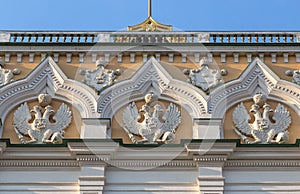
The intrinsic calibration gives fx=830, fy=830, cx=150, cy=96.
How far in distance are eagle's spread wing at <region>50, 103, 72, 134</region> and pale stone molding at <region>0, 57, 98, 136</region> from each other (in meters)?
0.18

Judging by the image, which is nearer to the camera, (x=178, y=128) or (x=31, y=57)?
(x=178, y=128)

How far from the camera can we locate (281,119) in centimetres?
1536

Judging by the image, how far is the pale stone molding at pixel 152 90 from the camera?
15.5 meters

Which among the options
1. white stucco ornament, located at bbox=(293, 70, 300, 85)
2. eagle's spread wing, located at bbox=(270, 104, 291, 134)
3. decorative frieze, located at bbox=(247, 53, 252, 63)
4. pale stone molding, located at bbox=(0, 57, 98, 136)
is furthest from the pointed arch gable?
white stucco ornament, located at bbox=(293, 70, 300, 85)

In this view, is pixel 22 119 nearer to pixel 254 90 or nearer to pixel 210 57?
pixel 210 57

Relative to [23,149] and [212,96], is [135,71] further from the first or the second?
[23,149]

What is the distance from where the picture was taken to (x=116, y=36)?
16.7 metres

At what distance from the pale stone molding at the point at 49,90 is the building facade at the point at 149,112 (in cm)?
2

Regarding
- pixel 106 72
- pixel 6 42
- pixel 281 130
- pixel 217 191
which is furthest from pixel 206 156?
pixel 6 42

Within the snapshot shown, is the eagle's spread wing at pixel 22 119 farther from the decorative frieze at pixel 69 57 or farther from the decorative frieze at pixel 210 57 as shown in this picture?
the decorative frieze at pixel 210 57

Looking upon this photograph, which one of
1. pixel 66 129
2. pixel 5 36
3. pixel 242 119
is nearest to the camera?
pixel 66 129

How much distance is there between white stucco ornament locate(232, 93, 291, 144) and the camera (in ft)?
49.3

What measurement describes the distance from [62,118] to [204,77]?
2817 millimetres

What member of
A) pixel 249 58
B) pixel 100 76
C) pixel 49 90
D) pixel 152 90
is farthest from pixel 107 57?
pixel 249 58
